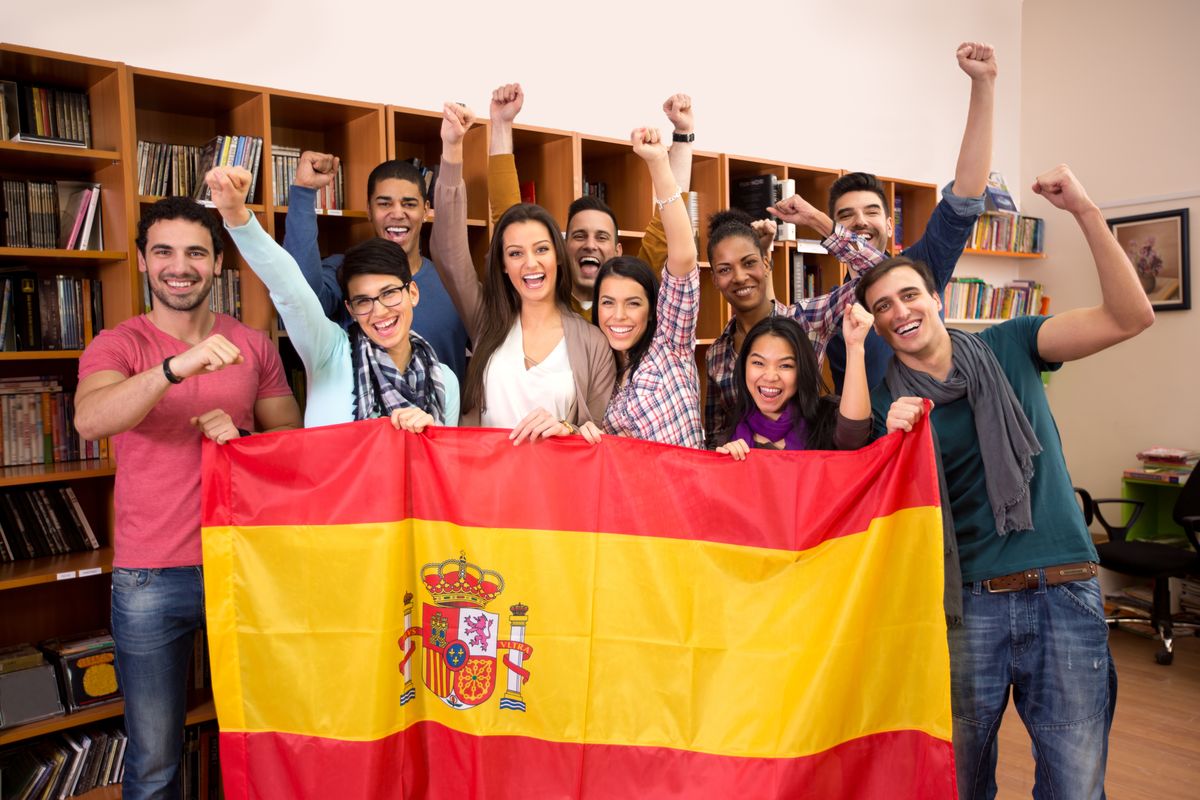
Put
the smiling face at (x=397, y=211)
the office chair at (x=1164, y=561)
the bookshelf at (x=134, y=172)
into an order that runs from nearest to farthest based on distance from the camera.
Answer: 1. the bookshelf at (x=134, y=172)
2. the smiling face at (x=397, y=211)
3. the office chair at (x=1164, y=561)

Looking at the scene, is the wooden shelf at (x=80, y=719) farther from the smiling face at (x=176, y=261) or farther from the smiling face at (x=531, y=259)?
the smiling face at (x=531, y=259)

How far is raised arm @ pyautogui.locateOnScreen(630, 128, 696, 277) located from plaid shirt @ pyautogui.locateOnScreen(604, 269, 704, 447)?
36mm

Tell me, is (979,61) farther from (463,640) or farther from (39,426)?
(39,426)

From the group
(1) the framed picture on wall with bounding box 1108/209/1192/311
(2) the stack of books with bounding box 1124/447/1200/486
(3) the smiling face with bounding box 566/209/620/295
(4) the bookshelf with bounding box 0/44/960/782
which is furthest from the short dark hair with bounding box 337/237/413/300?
(1) the framed picture on wall with bounding box 1108/209/1192/311

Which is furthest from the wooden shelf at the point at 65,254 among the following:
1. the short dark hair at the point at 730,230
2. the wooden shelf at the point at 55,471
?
the short dark hair at the point at 730,230

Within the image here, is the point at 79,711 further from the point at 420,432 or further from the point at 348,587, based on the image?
the point at 420,432

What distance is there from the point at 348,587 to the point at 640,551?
2.40ft

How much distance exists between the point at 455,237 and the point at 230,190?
87 cm

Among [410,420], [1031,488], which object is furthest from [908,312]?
[410,420]

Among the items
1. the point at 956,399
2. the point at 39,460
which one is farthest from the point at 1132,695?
the point at 39,460

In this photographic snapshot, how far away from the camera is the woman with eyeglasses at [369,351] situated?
7.72 ft

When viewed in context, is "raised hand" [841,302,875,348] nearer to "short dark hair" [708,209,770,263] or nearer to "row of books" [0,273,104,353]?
"short dark hair" [708,209,770,263]

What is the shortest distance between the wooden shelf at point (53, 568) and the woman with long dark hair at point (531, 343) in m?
1.39

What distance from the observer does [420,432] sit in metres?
2.26
